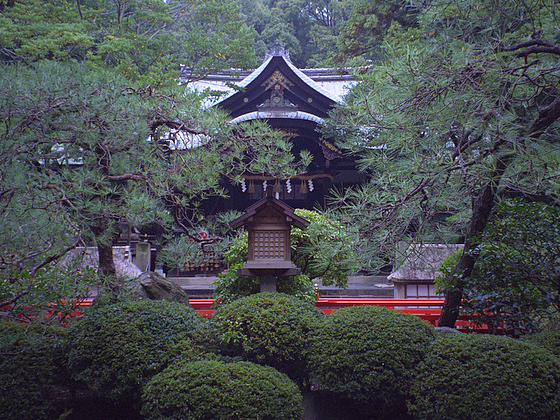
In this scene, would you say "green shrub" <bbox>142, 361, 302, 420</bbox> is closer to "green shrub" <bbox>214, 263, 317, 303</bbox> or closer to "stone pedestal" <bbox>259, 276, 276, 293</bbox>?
"stone pedestal" <bbox>259, 276, 276, 293</bbox>

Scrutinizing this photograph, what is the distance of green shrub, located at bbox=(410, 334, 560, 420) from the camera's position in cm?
311

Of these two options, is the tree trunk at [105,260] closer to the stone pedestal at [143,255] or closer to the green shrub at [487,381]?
the green shrub at [487,381]

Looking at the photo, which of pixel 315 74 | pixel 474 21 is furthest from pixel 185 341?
pixel 315 74

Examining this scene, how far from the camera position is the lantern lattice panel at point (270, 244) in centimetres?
514

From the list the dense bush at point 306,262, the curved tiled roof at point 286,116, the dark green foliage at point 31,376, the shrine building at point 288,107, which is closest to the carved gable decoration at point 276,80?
the shrine building at point 288,107

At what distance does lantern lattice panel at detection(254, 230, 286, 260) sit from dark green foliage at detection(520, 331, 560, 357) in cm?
273

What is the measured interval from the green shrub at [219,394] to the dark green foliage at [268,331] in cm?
40

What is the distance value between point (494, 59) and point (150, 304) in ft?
13.2

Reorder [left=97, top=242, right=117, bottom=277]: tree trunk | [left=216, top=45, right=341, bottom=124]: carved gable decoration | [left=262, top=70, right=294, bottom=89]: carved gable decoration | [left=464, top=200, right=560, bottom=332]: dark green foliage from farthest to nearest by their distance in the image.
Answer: [left=262, top=70, right=294, bottom=89]: carved gable decoration, [left=216, top=45, right=341, bottom=124]: carved gable decoration, [left=97, top=242, right=117, bottom=277]: tree trunk, [left=464, top=200, right=560, bottom=332]: dark green foliage

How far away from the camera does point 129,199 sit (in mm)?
4312

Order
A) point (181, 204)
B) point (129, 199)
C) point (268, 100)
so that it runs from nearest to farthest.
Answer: point (129, 199), point (181, 204), point (268, 100)

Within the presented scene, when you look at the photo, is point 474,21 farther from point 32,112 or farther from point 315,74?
point 315,74

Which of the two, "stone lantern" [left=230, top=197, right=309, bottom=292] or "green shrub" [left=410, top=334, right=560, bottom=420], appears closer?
"green shrub" [left=410, top=334, right=560, bottom=420]

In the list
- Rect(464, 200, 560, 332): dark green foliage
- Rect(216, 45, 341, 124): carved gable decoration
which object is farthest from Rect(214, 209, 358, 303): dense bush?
Rect(216, 45, 341, 124): carved gable decoration
